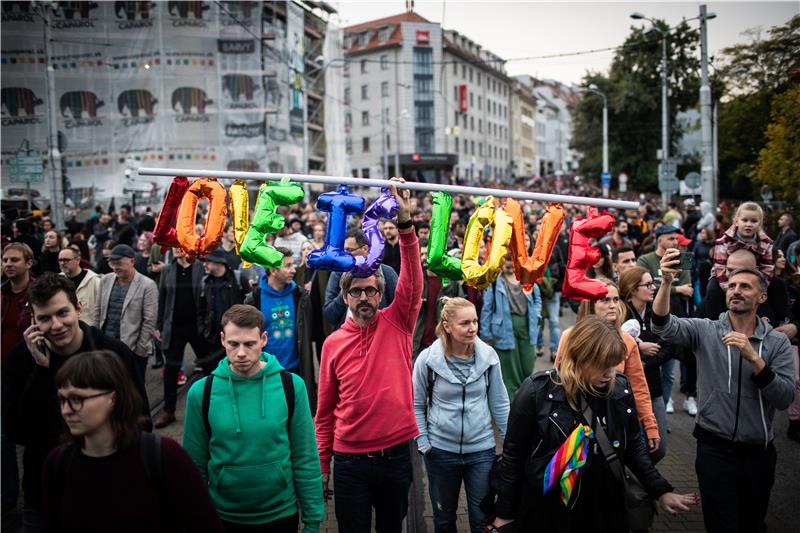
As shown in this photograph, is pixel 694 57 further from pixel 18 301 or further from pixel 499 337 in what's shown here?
pixel 18 301

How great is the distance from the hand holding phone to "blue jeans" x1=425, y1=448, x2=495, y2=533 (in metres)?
2.24

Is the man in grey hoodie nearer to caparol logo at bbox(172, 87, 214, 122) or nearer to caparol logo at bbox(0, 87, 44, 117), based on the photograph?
caparol logo at bbox(172, 87, 214, 122)

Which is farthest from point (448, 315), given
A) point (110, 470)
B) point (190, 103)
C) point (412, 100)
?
point (412, 100)

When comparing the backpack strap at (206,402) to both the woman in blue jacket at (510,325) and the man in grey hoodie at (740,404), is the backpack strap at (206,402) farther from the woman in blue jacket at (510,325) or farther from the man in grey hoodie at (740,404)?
the woman in blue jacket at (510,325)

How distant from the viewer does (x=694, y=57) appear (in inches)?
1532

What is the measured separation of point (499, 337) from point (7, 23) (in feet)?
78.4

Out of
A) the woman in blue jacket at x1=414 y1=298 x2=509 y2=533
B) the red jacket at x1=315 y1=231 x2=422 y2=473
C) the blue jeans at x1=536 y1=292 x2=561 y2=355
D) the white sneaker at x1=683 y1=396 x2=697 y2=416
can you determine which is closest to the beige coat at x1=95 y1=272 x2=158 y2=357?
the red jacket at x1=315 y1=231 x2=422 y2=473

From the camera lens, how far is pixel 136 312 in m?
6.50

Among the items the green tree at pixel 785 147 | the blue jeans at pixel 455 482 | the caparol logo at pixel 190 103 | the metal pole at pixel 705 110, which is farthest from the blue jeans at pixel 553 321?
the caparol logo at pixel 190 103

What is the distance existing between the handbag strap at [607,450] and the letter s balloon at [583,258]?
64 centimetres

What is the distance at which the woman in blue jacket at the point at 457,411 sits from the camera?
3.83m

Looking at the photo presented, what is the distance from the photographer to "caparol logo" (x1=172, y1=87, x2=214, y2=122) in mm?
24344

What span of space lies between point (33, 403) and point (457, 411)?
2356 mm

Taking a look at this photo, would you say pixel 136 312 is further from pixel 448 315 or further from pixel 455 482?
pixel 455 482
